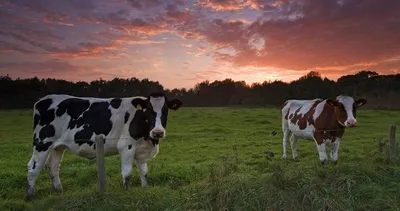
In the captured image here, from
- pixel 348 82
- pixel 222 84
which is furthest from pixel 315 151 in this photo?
pixel 222 84

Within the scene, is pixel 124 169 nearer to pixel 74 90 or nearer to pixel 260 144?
pixel 260 144

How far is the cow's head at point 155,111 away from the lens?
22.5 feet

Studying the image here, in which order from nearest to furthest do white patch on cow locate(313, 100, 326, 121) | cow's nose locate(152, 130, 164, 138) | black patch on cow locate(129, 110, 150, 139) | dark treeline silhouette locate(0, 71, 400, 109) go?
cow's nose locate(152, 130, 164, 138) → black patch on cow locate(129, 110, 150, 139) → white patch on cow locate(313, 100, 326, 121) → dark treeline silhouette locate(0, 71, 400, 109)

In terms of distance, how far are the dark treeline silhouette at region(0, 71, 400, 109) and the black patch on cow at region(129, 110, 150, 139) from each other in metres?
36.9

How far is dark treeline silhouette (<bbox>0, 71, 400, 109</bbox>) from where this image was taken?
162ft

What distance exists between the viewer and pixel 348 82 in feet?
215

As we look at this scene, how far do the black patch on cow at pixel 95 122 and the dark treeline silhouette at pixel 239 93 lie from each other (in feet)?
120

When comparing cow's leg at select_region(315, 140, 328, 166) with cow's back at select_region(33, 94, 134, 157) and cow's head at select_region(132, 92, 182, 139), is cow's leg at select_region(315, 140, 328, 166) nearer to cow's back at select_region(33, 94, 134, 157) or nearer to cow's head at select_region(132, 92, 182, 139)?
cow's head at select_region(132, 92, 182, 139)

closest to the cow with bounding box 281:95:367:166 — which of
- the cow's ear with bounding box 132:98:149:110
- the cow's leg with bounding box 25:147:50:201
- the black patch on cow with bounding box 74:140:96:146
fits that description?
the cow's ear with bounding box 132:98:149:110

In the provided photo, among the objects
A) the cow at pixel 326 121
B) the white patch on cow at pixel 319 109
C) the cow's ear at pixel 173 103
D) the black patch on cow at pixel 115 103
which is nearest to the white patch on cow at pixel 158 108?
the cow's ear at pixel 173 103

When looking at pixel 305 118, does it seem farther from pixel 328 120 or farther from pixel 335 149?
pixel 335 149

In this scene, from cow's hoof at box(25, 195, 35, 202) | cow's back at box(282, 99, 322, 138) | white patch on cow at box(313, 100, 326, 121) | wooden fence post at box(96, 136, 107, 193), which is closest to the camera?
wooden fence post at box(96, 136, 107, 193)

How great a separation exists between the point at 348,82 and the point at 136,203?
6784cm

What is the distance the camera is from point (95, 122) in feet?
24.8
